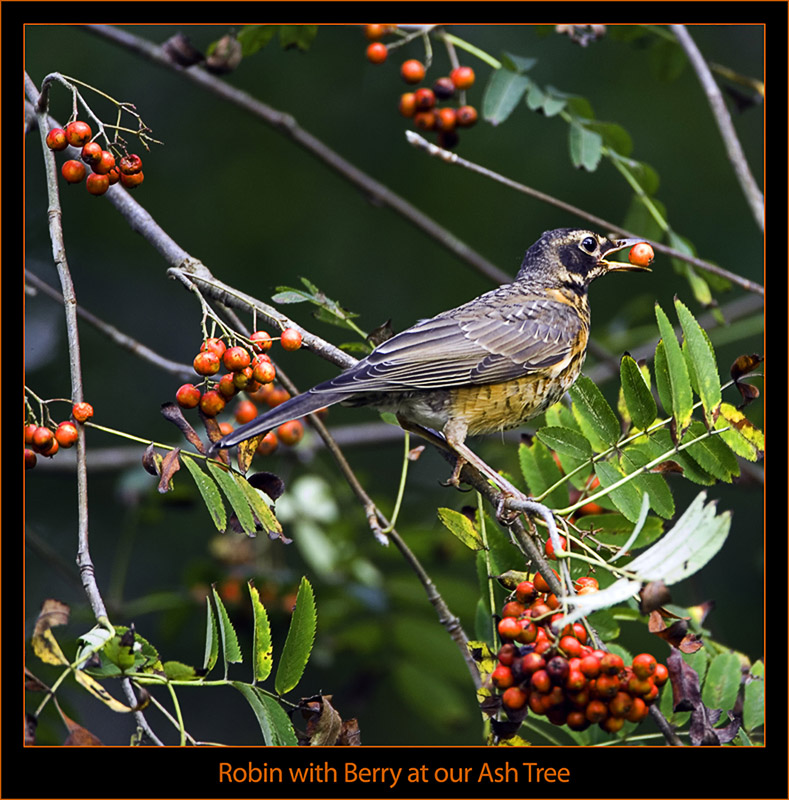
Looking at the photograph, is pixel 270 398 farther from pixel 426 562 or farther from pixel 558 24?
pixel 558 24

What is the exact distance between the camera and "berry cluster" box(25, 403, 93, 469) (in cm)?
286

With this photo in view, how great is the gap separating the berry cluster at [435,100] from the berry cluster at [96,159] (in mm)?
1775

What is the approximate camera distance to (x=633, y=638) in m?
5.98

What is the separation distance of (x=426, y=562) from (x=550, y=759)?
229cm

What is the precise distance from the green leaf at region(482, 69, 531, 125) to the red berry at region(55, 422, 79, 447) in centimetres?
232

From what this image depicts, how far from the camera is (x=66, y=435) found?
291 cm

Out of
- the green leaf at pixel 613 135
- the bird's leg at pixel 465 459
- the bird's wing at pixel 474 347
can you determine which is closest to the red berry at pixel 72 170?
the bird's wing at pixel 474 347

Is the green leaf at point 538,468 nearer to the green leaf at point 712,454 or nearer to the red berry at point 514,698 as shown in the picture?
the green leaf at point 712,454

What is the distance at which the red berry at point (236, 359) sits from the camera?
3.00m

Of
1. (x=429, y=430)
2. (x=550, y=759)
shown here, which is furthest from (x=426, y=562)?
(x=550, y=759)

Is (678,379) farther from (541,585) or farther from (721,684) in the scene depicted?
(721,684)

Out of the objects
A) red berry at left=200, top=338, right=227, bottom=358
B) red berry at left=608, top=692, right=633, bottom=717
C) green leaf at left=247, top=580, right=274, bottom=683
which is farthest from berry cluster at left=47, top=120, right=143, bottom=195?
red berry at left=608, top=692, right=633, bottom=717

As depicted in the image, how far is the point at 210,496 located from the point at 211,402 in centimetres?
44

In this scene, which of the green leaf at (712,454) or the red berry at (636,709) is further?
the green leaf at (712,454)
